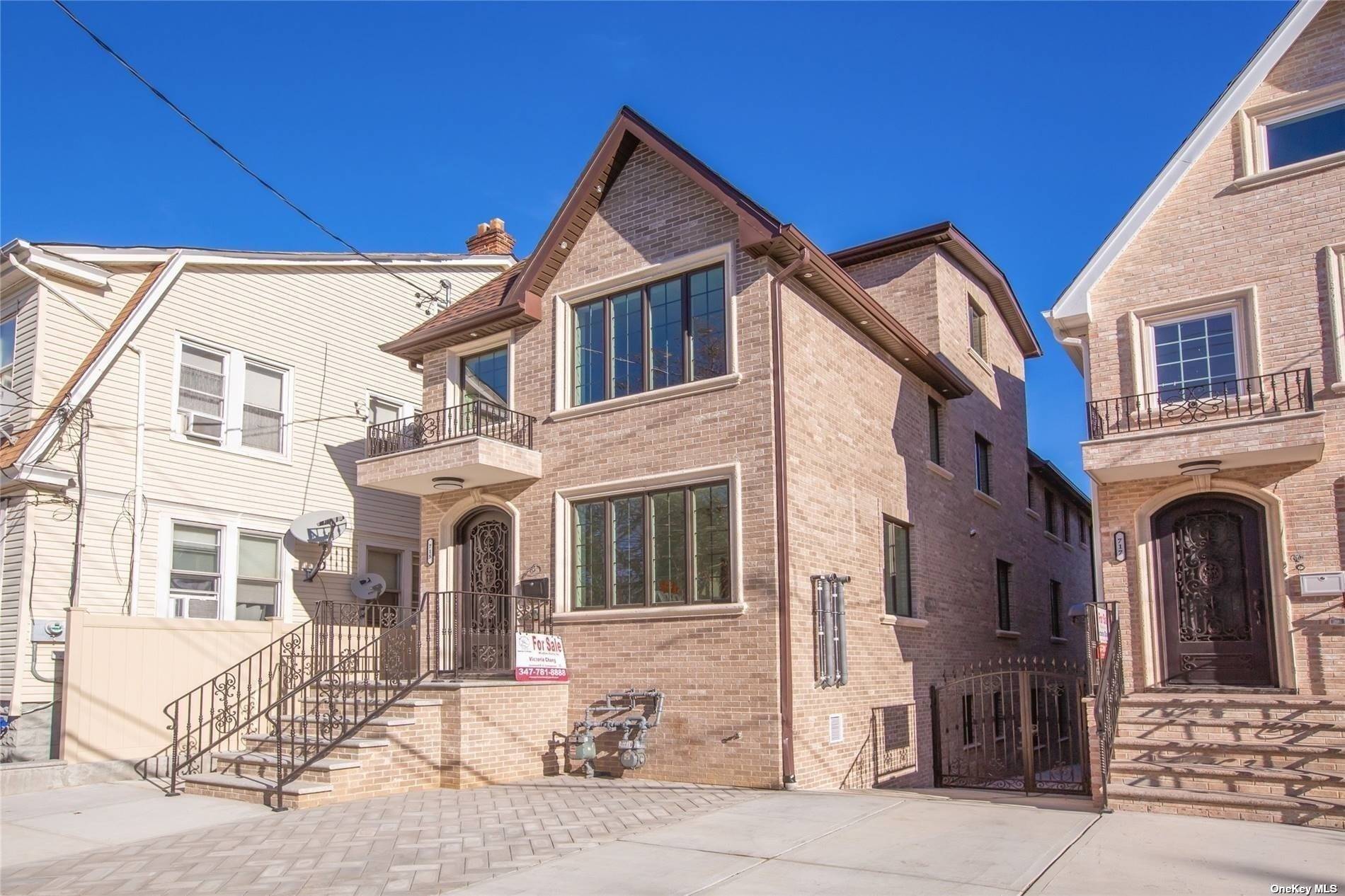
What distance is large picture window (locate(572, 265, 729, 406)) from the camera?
43.0ft

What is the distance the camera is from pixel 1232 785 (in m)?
9.84

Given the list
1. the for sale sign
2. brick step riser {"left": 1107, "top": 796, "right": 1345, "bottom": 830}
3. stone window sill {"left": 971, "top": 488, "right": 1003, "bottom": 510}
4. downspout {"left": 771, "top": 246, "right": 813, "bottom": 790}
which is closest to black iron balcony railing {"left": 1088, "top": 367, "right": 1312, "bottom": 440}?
downspout {"left": 771, "top": 246, "right": 813, "bottom": 790}

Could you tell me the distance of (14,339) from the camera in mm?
14727

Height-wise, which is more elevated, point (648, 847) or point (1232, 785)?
point (1232, 785)

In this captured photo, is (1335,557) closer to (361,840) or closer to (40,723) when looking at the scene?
(361,840)

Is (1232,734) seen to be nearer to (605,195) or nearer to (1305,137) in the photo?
(1305,137)

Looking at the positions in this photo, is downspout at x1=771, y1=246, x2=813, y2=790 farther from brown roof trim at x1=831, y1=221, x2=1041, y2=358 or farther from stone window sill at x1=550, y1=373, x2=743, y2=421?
brown roof trim at x1=831, y1=221, x2=1041, y2=358

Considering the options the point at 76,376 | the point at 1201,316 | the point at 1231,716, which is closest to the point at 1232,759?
the point at 1231,716

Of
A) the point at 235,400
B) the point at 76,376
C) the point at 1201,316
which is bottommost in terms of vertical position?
the point at 76,376

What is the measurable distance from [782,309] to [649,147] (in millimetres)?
2980

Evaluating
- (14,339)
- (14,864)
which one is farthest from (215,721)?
(14,339)

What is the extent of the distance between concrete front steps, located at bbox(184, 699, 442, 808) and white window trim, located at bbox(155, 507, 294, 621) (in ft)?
12.6

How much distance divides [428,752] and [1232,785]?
8077 millimetres

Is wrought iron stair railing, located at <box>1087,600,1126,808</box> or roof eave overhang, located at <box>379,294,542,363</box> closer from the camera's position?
wrought iron stair railing, located at <box>1087,600,1126,808</box>
